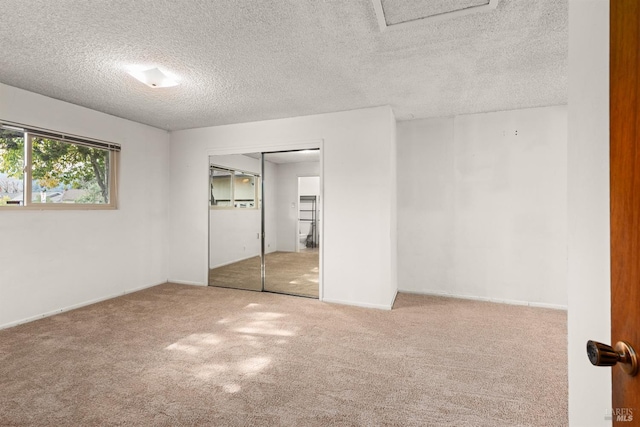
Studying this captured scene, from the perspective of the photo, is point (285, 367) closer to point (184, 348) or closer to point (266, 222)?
point (184, 348)

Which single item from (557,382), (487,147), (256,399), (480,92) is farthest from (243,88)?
(557,382)

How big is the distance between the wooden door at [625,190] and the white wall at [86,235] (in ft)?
14.3

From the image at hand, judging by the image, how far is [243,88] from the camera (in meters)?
3.10

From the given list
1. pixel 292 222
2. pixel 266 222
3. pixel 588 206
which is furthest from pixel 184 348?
pixel 588 206

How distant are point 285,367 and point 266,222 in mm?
2464

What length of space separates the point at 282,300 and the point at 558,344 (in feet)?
9.38

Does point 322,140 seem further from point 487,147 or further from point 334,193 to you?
point 487,147

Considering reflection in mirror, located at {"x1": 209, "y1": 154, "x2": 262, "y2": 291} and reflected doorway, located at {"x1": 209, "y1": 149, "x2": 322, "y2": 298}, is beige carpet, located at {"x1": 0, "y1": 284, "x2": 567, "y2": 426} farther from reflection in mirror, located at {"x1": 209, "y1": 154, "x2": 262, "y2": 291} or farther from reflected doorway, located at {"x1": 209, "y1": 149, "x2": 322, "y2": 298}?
reflection in mirror, located at {"x1": 209, "y1": 154, "x2": 262, "y2": 291}

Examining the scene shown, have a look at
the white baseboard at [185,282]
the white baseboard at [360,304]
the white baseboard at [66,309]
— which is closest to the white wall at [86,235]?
the white baseboard at [66,309]

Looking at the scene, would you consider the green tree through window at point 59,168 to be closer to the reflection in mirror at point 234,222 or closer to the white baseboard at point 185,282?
the reflection in mirror at point 234,222

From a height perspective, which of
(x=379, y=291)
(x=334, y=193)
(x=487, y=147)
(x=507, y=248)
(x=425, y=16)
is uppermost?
(x=425, y=16)

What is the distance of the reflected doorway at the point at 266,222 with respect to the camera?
4.19m

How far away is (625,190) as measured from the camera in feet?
1.92

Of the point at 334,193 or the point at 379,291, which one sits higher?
→ the point at 334,193
